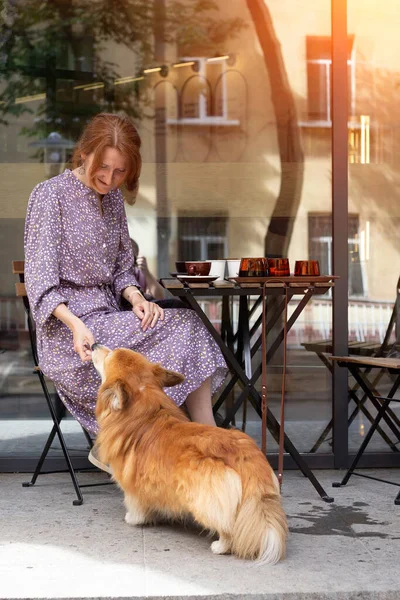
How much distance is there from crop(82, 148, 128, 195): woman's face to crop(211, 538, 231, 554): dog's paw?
164 cm

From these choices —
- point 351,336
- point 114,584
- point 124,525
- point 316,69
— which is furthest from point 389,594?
point 316,69

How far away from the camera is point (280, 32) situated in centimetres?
491

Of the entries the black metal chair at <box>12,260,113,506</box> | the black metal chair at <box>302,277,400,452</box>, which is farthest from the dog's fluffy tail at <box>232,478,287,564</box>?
the black metal chair at <box>302,277,400,452</box>

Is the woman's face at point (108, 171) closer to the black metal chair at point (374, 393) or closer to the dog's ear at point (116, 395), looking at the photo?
the dog's ear at point (116, 395)

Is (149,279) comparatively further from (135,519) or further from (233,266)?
(135,519)

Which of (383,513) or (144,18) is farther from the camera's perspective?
(144,18)

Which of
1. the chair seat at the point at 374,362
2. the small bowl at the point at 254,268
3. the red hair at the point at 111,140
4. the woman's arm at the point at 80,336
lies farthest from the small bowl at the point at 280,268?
the woman's arm at the point at 80,336

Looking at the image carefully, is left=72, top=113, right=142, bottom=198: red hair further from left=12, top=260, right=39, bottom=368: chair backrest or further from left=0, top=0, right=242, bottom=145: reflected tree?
left=0, top=0, right=242, bottom=145: reflected tree

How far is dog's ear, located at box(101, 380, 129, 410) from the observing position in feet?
10.9

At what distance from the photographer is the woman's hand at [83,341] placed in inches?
145

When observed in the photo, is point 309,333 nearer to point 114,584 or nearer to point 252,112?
point 252,112

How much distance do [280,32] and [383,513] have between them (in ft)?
8.47

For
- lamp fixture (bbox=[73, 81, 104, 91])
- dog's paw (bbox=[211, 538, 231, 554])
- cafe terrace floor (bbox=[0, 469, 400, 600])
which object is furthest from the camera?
lamp fixture (bbox=[73, 81, 104, 91])

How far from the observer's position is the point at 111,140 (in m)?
3.92
